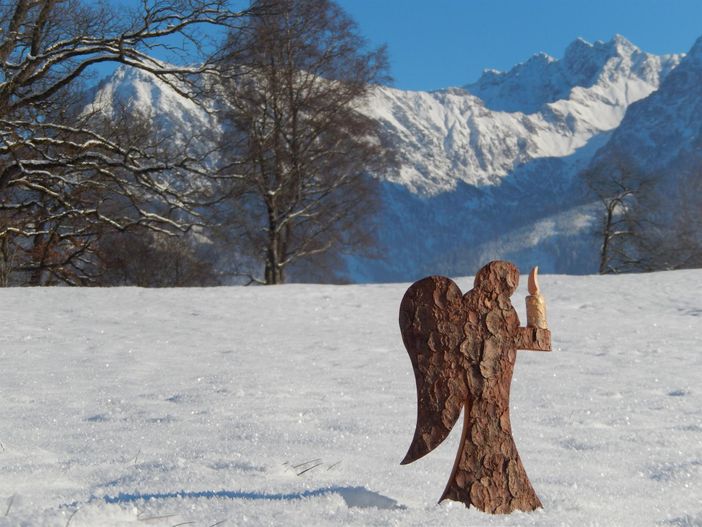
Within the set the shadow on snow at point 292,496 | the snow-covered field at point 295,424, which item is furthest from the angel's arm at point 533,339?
the shadow on snow at point 292,496

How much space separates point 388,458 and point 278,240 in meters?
14.7

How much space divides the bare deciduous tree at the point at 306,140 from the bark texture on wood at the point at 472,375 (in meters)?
12.6

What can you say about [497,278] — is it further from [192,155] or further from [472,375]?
[192,155]

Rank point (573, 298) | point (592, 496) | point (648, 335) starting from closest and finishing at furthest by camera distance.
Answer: point (592, 496) → point (648, 335) → point (573, 298)

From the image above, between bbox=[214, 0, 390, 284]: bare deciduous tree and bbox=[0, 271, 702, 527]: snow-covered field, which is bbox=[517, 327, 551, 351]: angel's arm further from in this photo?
bbox=[214, 0, 390, 284]: bare deciduous tree

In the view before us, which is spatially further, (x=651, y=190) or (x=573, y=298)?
(x=651, y=190)

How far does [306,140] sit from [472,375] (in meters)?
15.4

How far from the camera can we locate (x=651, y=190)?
2580cm

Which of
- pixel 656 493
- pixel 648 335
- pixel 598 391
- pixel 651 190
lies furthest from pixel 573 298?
pixel 651 190

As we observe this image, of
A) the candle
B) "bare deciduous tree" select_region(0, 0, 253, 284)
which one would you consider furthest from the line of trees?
the candle

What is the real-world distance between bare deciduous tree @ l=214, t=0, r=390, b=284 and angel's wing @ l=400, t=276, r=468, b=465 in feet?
41.4

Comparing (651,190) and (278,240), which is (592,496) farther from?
(651,190)

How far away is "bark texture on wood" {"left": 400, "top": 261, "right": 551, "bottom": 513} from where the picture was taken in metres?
2.59

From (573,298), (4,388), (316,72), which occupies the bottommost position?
(4,388)
